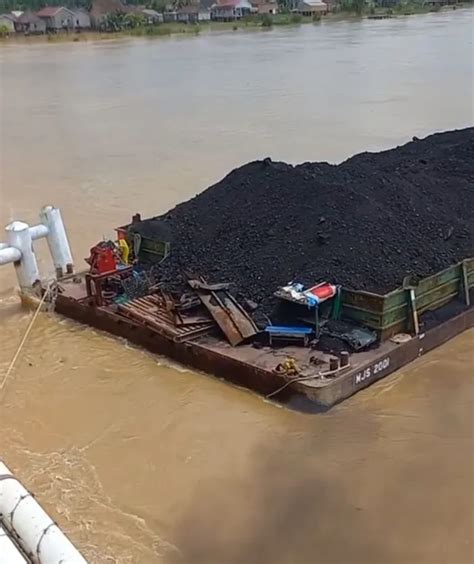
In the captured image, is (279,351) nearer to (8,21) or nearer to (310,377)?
(310,377)

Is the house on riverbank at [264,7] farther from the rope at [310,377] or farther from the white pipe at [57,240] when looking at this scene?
the rope at [310,377]

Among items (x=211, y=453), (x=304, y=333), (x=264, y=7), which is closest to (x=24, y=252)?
(x=304, y=333)

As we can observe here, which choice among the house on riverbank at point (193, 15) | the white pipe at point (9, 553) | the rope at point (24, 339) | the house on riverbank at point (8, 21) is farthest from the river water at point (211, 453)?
the house on riverbank at point (193, 15)

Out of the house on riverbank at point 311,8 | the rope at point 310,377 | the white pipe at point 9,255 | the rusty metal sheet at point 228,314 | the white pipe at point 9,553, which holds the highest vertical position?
the house on riverbank at point 311,8

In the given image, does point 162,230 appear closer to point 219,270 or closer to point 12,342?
point 219,270

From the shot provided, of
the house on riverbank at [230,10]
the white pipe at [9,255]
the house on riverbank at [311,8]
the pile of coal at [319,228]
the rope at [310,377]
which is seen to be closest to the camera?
the rope at [310,377]
